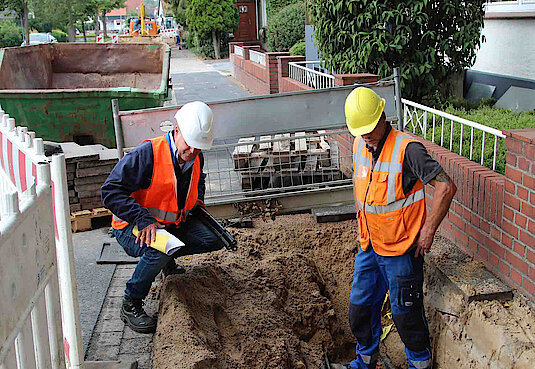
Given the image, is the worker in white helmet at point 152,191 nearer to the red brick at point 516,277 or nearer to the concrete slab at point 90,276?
the concrete slab at point 90,276

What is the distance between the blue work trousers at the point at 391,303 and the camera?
3846mm

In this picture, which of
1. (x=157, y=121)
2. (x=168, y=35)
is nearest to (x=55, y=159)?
(x=157, y=121)

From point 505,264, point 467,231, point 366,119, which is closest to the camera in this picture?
point 366,119

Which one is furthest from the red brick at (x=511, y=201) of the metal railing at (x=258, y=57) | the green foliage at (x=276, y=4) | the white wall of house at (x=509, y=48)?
the green foliage at (x=276, y=4)

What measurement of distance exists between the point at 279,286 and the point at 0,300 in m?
3.13

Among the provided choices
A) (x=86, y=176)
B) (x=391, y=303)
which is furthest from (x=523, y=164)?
(x=86, y=176)

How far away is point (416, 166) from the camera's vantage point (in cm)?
364

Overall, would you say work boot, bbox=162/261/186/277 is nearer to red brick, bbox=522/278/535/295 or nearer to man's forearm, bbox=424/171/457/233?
man's forearm, bbox=424/171/457/233

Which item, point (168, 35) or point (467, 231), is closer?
point (467, 231)

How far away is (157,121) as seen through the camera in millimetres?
5293

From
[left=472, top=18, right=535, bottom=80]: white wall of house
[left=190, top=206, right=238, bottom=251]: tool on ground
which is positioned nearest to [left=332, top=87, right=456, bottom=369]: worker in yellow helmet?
[left=190, top=206, right=238, bottom=251]: tool on ground

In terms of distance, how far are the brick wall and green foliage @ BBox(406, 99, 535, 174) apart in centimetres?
57

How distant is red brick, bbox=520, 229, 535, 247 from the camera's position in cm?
376

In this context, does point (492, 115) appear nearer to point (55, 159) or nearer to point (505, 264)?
point (505, 264)
